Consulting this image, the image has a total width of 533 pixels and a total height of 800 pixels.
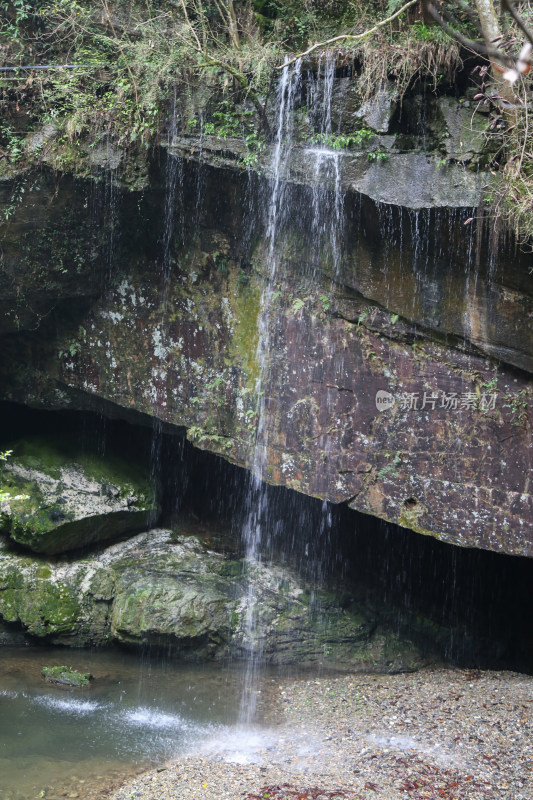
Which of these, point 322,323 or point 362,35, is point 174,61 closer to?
point 362,35

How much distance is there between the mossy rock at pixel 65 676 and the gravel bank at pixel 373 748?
179 centimetres

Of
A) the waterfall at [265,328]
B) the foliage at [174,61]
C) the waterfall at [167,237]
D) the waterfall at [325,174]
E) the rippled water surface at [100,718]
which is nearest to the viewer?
the rippled water surface at [100,718]

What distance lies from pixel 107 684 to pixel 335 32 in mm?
7521

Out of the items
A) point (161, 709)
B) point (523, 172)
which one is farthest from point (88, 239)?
point (161, 709)

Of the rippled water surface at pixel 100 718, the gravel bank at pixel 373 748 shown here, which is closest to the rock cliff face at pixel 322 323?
the gravel bank at pixel 373 748

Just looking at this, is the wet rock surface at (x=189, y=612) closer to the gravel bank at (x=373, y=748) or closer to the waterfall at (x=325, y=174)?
the gravel bank at (x=373, y=748)

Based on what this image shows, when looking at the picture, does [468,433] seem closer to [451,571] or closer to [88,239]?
[451,571]

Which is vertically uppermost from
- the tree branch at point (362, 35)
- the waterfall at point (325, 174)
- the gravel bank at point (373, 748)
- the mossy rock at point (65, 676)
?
the tree branch at point (362, 35)

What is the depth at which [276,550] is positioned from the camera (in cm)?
841

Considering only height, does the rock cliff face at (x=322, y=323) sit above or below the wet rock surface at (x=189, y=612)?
above

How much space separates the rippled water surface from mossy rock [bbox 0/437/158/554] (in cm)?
139

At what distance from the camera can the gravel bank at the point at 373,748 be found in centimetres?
481

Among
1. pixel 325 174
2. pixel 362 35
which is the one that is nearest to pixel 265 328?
pixel 325 174

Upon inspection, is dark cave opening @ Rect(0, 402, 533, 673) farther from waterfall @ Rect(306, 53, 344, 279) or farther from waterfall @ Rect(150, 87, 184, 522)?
waterfall @ Rect(306, 53, 344, 279)
